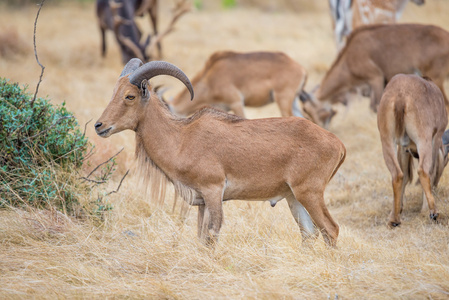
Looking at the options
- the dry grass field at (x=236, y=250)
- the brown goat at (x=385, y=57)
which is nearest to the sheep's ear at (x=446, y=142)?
the dry grass field at (x=236, y=250)

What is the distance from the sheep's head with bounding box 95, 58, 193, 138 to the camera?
5.12 m

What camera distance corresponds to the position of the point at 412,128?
6309mm

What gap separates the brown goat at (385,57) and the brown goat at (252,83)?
33.4 inches

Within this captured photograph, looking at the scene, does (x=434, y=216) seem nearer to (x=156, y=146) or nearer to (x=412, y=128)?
(x=412, y=128)

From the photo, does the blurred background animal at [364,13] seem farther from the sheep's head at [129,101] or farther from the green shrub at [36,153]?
the sheep's head at [129,101]

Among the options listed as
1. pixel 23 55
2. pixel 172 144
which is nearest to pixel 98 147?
pixel 172 144

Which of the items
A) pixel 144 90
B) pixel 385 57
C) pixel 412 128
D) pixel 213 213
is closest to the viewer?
pixel 213 213

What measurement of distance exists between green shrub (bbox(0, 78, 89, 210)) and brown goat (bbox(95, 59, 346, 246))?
0.95 meters

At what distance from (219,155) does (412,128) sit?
2.41m

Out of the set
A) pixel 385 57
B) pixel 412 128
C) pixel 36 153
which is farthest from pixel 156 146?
pixel 385 57

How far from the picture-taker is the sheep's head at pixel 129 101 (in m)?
5.12

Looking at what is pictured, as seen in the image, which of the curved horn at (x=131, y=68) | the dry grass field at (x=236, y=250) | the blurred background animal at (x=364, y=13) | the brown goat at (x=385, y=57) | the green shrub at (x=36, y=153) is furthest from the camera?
the blurred background animal at (x=364, y=13)

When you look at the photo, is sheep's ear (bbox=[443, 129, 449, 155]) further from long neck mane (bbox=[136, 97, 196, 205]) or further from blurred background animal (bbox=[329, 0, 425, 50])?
blurred background animal (bbox=[329, 0, 425, 50])

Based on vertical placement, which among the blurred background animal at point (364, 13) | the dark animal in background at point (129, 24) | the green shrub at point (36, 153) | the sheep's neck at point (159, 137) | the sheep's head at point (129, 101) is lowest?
the dark animal in background at point (129, 24)
